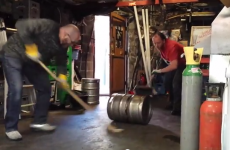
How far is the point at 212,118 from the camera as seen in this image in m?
1.87

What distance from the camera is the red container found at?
73.2 inches

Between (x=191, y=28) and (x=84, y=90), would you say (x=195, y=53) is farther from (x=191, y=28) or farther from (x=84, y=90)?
(x=191, y=28)

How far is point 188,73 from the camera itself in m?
2.06

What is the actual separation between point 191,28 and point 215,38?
17.6 ft

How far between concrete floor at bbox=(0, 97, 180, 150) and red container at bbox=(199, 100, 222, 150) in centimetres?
57

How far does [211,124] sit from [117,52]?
5.65 m

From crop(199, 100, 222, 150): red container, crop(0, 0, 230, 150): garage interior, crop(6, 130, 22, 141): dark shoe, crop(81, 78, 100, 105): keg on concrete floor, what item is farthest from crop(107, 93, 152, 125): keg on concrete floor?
crop(81, 78, 100, 105): keg on concrete floor

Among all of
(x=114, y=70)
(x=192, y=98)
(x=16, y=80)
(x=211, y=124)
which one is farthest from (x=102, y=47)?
(x=211, y=124)

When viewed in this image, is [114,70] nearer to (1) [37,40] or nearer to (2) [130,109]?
(2) [130,109]

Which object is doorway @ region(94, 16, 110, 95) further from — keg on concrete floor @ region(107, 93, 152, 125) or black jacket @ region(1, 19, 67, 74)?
black jacket @ region(1, 19, 67, 74)

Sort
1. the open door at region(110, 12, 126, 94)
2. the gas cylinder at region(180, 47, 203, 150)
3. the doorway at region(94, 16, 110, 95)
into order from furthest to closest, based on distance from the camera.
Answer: the doorway at region(94, 16, 110, 95) < the open door at region(110, 12, 126, 94) < the gas cylinder at region(180, 47, 203, 150)

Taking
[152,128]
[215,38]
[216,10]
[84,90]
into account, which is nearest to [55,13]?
[84,90]

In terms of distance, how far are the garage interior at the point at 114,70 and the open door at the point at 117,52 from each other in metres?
0.02

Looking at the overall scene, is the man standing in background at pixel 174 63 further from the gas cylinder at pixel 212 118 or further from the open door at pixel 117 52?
the open door at pixel 117 52
